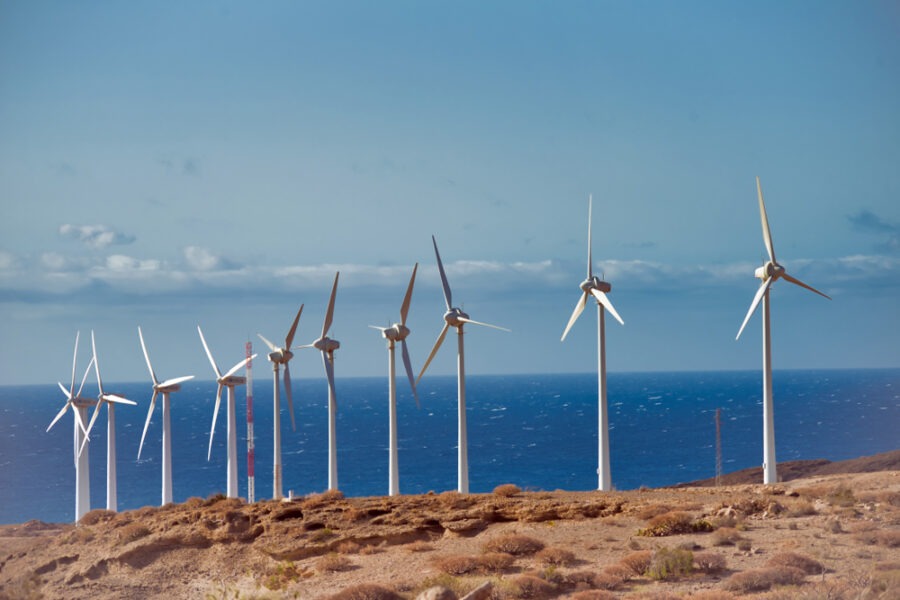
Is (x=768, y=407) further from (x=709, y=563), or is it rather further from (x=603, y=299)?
(x=709, y=563)

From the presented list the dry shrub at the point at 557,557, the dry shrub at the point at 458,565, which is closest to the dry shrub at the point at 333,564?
the dry shrub at the point at 458,565

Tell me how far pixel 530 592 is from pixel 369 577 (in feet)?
21.1

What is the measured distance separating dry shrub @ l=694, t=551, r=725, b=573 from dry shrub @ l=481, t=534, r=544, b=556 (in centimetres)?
564

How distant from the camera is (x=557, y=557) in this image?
30.7 m

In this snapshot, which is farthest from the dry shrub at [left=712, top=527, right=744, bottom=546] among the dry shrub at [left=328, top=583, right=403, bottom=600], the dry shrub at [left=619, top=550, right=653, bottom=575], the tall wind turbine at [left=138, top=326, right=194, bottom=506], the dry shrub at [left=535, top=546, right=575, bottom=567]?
the tall wind turbine at [left=138, top=326, right=194, bottom=506]

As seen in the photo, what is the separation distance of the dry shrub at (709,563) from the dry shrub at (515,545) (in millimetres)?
5637

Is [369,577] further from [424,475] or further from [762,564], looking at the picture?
[424,475]

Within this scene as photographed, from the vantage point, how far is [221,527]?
39812 millimetres

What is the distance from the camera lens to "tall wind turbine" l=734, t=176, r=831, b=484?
154 ft

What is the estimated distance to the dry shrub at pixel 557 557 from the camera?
100 feet

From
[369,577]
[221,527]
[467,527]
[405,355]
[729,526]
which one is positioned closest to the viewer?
[369,577]

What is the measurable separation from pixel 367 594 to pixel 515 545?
6.60 meters

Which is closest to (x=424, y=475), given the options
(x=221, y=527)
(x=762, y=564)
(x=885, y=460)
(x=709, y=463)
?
(x=709, y=463)

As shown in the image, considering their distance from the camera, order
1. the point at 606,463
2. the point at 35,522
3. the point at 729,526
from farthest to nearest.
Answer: the point at 35,522 → the point at 606,463 → the point at 729,526
